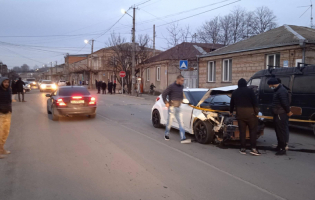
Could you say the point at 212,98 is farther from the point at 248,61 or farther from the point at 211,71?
the point at 211,71

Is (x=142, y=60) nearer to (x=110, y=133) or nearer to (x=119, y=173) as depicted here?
(x=110, y=133)

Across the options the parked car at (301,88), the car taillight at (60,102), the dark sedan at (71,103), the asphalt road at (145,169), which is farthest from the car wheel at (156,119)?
the parked car at (301,88)

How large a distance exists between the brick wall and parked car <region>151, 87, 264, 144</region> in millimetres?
10147

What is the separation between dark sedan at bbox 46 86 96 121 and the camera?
11.5 m

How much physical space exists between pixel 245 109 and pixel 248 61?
548 inches

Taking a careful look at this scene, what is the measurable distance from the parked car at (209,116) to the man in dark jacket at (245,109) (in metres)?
0.45

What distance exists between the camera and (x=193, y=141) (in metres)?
8.13

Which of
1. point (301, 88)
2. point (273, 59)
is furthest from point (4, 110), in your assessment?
point (273, 59)

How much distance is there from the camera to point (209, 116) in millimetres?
7422

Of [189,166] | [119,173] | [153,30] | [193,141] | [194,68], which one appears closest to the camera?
[119,173]

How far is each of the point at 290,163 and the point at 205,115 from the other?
2324 millimetres

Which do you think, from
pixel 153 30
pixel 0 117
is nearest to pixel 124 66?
pixel 153 30

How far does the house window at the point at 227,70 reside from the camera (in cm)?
2159

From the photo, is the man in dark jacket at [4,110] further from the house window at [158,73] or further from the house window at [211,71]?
the house window at [158,73]
